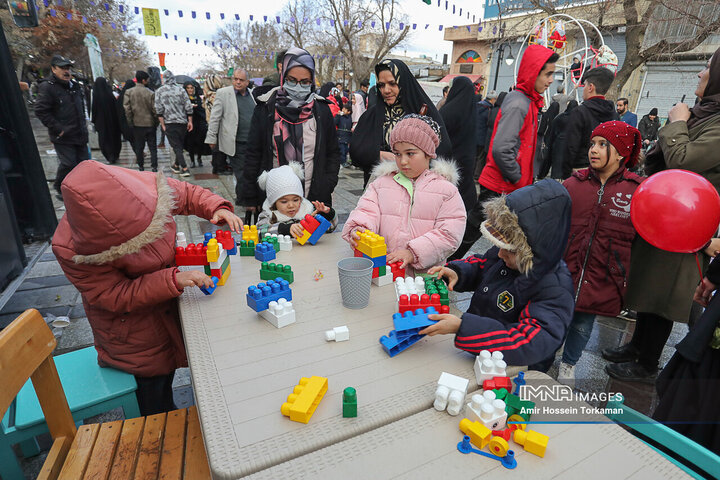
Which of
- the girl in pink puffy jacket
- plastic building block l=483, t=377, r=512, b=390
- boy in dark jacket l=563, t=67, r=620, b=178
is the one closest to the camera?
plastic building block l=483, t=377, r=512, b=390

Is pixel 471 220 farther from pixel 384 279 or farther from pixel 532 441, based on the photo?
pixel 532 441

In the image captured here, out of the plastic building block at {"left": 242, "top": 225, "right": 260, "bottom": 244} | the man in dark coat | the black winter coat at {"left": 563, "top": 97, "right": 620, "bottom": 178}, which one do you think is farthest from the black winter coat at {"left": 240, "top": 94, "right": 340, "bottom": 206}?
the man in dark coat

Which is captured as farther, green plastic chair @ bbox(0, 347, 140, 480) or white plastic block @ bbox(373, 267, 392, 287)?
white plastic block @ bbox(373, 267, 392, 287)

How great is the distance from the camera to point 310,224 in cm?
254

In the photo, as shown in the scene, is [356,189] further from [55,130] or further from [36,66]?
[36,66]

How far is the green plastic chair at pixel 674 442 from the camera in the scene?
1.09 m

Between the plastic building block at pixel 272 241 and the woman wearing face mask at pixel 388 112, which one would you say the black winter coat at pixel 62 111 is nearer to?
the woman wearing face mask at pixel 388 112

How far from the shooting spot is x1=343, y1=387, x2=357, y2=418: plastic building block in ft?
3.62

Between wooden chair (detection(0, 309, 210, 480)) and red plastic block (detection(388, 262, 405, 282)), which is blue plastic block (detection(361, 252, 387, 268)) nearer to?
red plastic block (detection(388, 262, 405, 282))

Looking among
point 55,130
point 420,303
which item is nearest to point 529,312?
point 420,303

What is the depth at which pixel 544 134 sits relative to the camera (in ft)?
18.9

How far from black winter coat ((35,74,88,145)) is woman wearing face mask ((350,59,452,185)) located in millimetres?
5054

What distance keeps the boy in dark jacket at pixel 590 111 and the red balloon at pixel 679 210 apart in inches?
103

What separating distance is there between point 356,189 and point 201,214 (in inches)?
217
